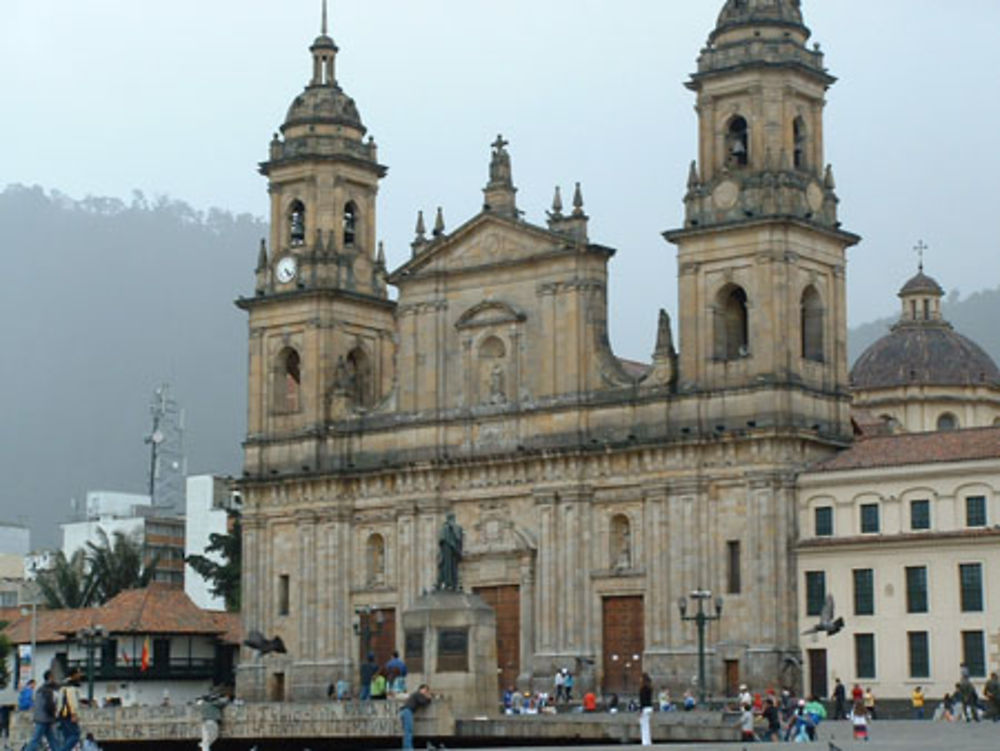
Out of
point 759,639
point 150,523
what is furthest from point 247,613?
point 150,523

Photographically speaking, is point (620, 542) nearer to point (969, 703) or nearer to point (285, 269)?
point (969, 703)

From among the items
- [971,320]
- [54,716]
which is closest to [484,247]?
[54,716]

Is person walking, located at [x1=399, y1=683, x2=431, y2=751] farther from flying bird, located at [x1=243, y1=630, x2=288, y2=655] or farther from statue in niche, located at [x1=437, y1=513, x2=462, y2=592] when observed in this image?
flying bird, located at [x1=243, y1=630, x2=288, y2=655]

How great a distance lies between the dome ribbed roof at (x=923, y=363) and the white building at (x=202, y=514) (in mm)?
39310

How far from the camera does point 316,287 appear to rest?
7794 centimetres

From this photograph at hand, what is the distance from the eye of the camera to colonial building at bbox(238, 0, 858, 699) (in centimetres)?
6481

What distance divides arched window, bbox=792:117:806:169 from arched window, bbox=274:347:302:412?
21.6 metres

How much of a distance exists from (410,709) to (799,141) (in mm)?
31777

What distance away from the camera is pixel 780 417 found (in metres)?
64.0

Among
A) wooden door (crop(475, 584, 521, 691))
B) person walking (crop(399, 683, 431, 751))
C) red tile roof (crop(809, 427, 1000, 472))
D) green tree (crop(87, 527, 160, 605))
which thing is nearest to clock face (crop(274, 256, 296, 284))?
wooden door (crop(475, 584, 521, 691))

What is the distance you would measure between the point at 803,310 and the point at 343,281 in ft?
64.4

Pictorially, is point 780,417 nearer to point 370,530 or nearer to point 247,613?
point 370,530

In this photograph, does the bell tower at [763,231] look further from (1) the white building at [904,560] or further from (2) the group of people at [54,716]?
(2) the group of people at [54,716]

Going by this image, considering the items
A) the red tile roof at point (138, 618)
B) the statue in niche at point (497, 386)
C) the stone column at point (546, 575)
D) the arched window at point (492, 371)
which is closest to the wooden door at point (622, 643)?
the stone column at point (546, 575)
